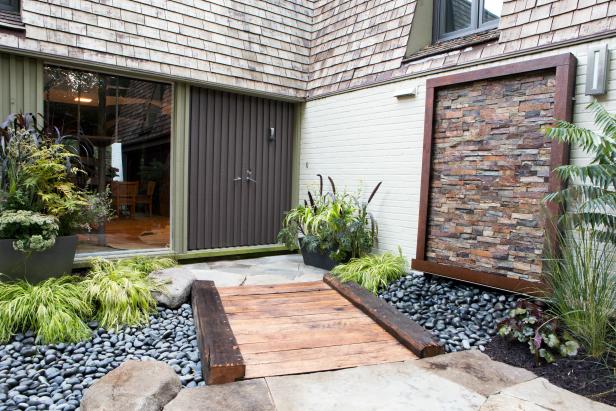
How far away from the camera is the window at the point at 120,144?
4398mm

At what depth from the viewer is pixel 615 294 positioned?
2662 millimetres

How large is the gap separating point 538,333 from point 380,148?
2.73 meters

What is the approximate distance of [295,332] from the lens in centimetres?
305

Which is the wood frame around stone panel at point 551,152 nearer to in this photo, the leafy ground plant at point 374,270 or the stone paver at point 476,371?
the leafy ground plant at point 374,270

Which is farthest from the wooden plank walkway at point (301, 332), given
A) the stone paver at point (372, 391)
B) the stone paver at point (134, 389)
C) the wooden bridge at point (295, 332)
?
the stone paver at point (134, 389)

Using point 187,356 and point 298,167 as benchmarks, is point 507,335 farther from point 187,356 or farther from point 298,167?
point 298,167

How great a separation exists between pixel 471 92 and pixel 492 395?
2636 millimetres

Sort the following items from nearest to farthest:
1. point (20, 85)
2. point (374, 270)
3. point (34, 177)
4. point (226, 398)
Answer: point (226, 398) < point (34, 177) < point (20, 85) < point (374, 270)

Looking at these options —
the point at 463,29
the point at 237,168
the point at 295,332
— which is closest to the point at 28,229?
the point at 295,332

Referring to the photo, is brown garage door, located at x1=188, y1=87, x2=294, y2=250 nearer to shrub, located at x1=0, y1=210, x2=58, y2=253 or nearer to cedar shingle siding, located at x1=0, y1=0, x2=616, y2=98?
cedar shingle siding, located at x1=0, y1=0, x2=616, y2=98

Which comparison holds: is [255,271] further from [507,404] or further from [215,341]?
[507,404]

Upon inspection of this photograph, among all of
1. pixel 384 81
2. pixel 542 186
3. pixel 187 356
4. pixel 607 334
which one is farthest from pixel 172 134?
pixel 607 334

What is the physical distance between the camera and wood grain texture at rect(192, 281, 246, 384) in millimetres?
2340

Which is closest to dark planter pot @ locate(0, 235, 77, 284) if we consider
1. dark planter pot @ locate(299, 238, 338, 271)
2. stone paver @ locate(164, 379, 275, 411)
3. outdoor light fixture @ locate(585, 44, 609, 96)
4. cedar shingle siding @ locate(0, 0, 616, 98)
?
cedar shingle siding @ locate(0, 0, 616, 98)
